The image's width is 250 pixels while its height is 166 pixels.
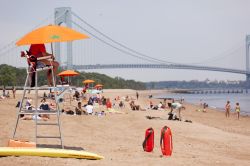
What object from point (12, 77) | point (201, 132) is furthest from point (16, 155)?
point (12, 77)

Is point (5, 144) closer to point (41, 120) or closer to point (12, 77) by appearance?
point (41, 120)

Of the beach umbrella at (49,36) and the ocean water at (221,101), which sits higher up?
the beach umbrella at (49,36)

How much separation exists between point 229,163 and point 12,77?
53.8 meters

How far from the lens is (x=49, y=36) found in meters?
6.02

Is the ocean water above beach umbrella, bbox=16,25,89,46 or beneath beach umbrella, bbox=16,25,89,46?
beneath

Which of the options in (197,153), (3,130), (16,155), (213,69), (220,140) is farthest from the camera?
(213,69)

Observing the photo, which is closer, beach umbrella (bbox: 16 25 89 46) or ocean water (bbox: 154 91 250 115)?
beach umbrella (bbox: 16 25 89 46)

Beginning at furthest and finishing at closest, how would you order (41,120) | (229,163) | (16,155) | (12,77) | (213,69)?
(213,69)
(12,77)
(41,120)
(229,163)
(16,155)

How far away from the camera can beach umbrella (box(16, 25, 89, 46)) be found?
6000 millimetres

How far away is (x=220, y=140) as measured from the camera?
35.4ft

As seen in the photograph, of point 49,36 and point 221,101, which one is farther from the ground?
point 49,36

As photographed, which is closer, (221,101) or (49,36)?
(49,36)

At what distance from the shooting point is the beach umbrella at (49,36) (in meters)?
6.00

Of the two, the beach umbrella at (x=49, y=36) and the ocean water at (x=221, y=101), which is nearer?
the beach umbrella at (x=49, y=36)
